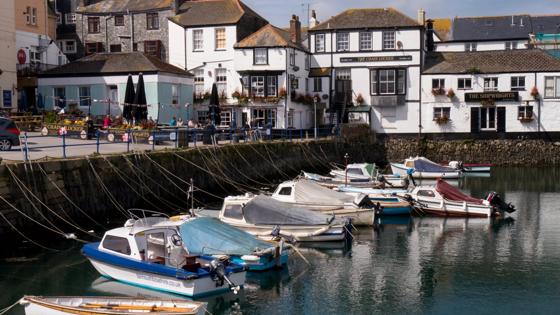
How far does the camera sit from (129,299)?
17.9 meters

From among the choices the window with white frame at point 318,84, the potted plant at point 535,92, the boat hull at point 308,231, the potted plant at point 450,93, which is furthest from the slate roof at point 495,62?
the boat hull at point 308,231

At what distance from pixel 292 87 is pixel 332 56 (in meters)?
6.14

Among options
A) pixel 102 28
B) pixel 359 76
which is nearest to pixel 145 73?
pixel 102 28

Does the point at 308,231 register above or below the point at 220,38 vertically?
below

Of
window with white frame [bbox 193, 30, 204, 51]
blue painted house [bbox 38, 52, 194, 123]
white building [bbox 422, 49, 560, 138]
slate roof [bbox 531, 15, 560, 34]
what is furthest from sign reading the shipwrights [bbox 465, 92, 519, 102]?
slate roof [bbox 531, 15, 560, 34]

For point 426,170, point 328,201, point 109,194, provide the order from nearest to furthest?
point 109,194, point 328,201, point 426,170

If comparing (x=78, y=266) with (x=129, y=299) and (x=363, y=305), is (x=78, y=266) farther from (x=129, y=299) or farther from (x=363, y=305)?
(x=363, y=305)

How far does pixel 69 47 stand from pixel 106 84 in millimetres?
16501

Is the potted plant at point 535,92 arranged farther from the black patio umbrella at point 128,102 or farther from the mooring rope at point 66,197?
the mooring rope at point 66,197

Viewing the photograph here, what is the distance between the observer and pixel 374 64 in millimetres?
64250

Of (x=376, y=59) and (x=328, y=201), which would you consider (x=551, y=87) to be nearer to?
(x=376, y=59)

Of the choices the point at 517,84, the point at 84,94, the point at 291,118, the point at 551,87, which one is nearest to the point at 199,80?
the point at 291,118

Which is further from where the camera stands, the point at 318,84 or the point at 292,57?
the point at 318,84

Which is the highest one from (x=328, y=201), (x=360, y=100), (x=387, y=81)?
(x=387, y=81)
